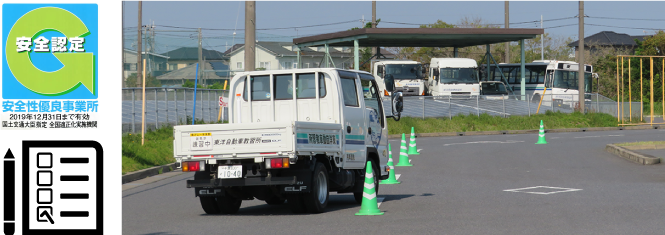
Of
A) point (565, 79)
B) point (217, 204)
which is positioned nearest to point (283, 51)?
point (565, 79)

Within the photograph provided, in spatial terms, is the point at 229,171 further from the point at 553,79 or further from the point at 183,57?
the point at 183,57

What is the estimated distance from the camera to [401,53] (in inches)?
2827

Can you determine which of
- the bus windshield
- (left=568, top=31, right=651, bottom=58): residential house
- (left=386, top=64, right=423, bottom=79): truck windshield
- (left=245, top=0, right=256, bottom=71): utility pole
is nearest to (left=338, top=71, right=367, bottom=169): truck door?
(left=245, top=0, right=256, bottom=71): utility pole

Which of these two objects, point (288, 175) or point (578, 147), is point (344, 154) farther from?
point (578, 147)

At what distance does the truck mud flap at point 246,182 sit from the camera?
9125mm

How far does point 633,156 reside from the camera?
18.0 metres

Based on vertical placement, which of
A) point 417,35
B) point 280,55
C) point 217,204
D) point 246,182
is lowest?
point 217,204

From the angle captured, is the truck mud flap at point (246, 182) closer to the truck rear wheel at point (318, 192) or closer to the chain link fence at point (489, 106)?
the truck rear wheel at point (318, 192)

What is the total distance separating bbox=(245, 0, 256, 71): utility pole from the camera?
58.5 ft

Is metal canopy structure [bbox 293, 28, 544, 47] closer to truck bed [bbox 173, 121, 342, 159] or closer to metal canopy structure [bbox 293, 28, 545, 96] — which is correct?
metal canopy structure [bbox 293, 28, 545, 96]

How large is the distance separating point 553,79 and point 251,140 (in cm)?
3884

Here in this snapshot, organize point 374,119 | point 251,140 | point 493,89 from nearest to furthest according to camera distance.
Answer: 1. point 251,140
2. point 374,119
3. point 493,89

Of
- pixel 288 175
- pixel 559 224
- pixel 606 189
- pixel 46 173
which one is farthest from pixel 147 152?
pixel 559 224

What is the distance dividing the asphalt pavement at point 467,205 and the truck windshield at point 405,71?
24.2 metres
